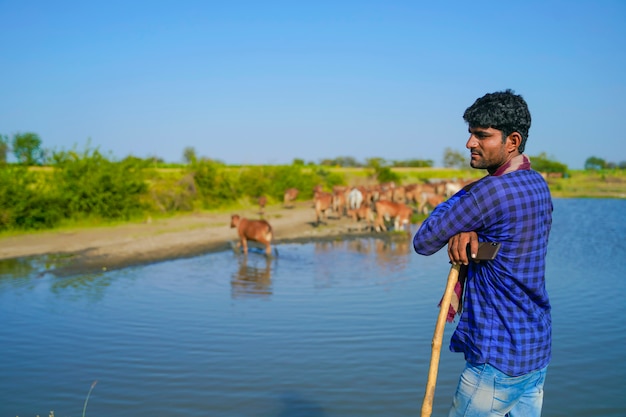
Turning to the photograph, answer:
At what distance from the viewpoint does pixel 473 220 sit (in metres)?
2.84

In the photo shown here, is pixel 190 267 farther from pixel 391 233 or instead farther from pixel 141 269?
pixel 391 233

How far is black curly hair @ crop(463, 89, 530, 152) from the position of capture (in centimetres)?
286

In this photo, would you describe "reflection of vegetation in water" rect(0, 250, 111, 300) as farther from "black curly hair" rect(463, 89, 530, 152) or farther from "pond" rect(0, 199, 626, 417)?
"black curly hair" rect(463, 89, 530, 152)

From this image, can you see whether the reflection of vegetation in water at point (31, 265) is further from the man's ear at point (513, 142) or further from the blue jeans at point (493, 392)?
the man's ear at point (513, 142)

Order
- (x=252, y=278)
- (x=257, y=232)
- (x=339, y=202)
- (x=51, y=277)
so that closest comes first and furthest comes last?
(x=51, y=277) → (x=252, y=278) → (x=257, y=232) → (x=339, y=202)

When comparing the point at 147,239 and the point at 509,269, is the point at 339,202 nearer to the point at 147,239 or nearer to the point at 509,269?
A: the point at 147,239

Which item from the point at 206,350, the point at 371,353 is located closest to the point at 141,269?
the point at 206,350

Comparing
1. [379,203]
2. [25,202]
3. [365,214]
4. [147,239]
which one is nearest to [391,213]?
[379,203]

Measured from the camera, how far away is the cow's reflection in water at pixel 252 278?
11.4 metres

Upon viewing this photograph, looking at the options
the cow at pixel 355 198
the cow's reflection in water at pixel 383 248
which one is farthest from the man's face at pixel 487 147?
the cow at pixel 355 198

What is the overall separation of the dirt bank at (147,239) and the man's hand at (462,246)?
1187 cm

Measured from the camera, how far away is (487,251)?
110 inches

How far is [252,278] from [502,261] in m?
10.4

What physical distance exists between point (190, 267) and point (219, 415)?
8.89 metres
